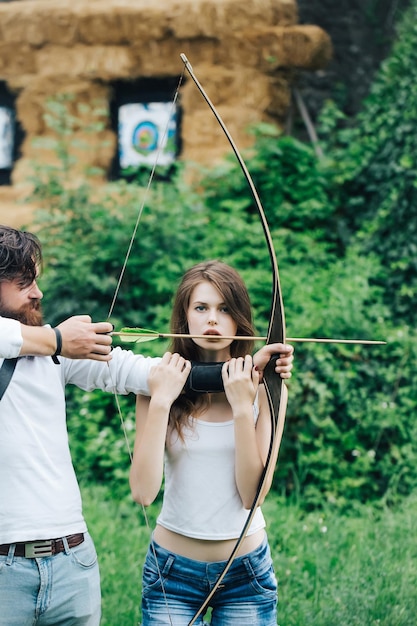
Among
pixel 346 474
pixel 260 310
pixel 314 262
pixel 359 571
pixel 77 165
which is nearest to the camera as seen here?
pixel 359 571

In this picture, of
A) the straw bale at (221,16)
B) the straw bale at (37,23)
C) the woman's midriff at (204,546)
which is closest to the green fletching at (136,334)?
the woman's midriff at (204,546)

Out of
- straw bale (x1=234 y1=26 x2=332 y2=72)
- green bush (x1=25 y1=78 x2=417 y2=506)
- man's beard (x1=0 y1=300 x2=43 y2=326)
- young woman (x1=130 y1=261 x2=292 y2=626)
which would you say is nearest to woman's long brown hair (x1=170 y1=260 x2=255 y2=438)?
young woman (x1=130 y1=261 x2=292 y2=626)

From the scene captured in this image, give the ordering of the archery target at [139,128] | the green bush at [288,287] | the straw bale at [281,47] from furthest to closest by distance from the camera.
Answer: the archery target at [139,128] < the straw bale at [281,47] < the green bush at [288,287]

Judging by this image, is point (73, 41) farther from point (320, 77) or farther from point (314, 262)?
point (314, 262)

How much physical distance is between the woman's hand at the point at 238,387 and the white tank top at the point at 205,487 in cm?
12

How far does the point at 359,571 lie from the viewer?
10.5ft

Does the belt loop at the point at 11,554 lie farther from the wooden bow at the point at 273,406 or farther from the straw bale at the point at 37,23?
the straw bale at the point at 37,23

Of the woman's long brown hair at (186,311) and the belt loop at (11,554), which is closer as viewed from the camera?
the belt loop at (11,554)

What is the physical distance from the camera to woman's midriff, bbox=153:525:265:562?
1.90 m

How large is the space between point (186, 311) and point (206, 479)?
0.44m

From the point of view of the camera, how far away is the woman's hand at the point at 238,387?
186cm

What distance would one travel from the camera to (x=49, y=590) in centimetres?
173

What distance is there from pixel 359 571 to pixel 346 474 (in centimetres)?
126

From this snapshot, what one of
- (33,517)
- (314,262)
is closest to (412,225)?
(314,262)
